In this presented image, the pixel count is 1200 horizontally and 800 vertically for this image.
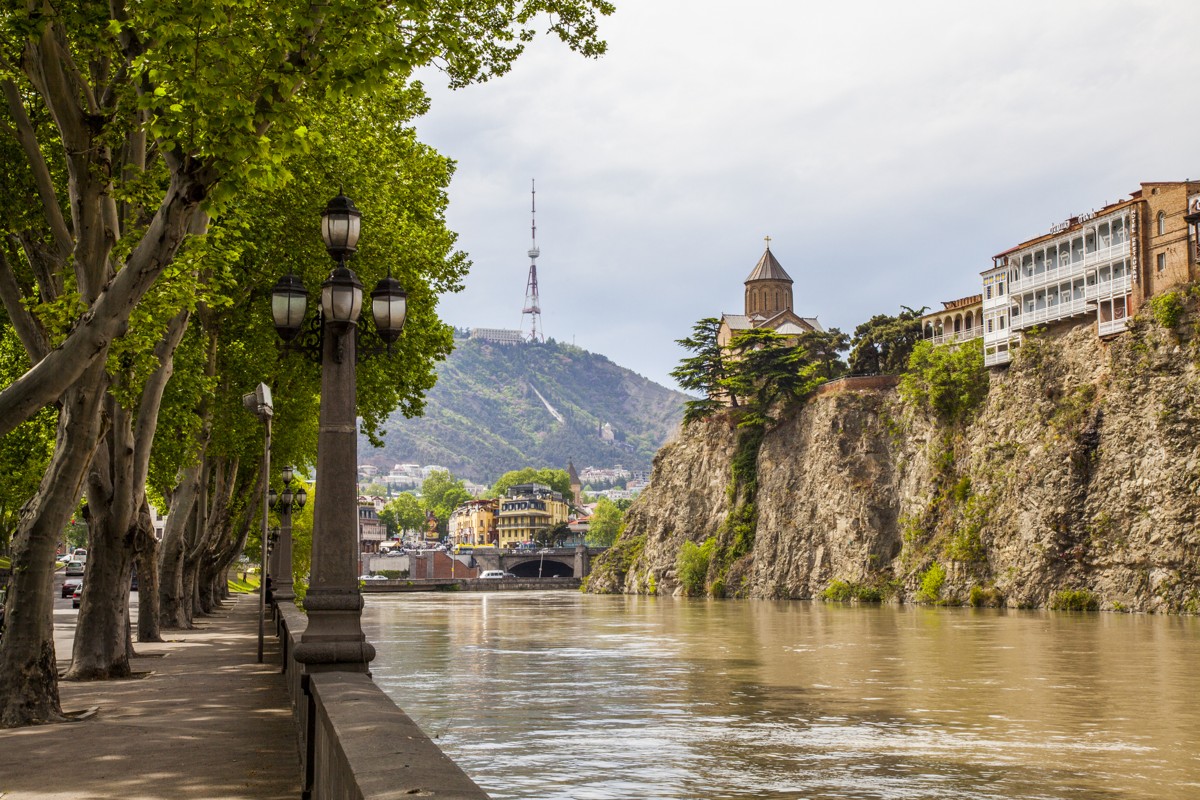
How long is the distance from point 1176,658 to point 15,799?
3175cm

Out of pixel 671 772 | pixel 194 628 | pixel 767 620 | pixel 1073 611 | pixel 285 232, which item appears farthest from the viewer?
pixel 1073 611

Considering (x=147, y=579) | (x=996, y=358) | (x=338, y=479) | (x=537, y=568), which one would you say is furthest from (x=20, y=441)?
(x=537, y=568)

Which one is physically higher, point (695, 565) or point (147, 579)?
point (147, 579)

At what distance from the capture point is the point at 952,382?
265ft

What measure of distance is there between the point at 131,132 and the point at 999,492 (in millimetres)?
65187

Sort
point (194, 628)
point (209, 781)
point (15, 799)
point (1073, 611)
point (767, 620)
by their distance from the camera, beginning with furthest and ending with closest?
point (1073, 611) → point (767, 620) → point (194, 628) → point (209, 781) → point (15, 799)

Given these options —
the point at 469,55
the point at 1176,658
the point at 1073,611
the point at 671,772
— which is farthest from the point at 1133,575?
the point at 469,55

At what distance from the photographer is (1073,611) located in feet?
206

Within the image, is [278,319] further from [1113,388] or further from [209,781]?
[1113,388]

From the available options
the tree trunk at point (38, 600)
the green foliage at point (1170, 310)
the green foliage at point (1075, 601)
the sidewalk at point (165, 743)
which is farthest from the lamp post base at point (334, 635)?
the green foliage at point (1170, 310)

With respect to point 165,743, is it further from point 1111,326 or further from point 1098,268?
point 1098,268

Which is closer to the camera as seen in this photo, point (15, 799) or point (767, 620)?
point (15, 799)

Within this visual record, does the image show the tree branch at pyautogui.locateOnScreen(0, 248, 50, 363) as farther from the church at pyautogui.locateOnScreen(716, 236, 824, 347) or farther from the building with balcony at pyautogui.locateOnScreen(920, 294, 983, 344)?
the church at pyautogui.locateOnScreen(716, 236, 824, 347)

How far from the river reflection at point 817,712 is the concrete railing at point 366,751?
7.17 meters
